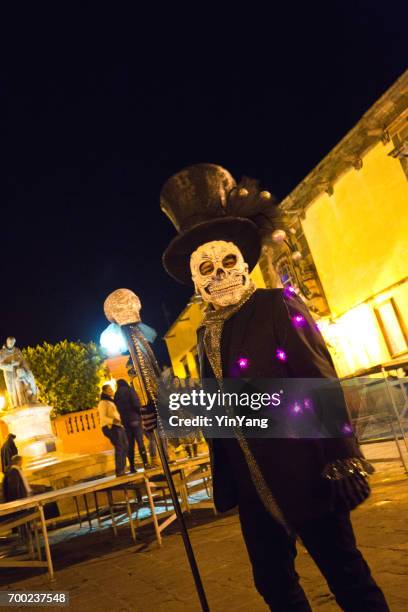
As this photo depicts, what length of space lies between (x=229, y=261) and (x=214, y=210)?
0.33m

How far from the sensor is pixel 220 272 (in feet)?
8.34

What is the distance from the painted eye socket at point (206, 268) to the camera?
8.49 feet

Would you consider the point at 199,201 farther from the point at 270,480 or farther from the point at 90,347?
the point at 90,347

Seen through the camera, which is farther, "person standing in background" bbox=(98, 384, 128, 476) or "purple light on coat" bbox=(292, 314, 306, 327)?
"person standing in background" bbox=(98, 384, 128, 476)

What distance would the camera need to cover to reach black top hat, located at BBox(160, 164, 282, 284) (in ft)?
8.76

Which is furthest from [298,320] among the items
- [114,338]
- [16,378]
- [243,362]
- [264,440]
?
[16,378]

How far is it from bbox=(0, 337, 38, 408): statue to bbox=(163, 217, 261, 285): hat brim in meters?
12.9

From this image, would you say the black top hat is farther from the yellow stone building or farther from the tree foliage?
the tree foliage

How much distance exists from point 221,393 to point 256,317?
404 millimetres

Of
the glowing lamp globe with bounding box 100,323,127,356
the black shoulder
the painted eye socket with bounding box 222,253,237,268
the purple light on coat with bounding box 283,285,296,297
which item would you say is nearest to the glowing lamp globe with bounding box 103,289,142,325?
the glowing lamp globe with bounding box 100,323,127,356

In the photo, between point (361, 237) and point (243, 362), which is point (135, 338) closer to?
point (243, 362)

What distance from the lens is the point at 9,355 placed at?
14484 millimetres

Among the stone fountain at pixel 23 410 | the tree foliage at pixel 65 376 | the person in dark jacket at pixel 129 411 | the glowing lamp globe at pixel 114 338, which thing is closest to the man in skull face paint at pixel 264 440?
the glowing lamp globe at pixel 114 338

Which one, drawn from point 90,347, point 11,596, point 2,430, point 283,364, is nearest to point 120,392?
point 11,596
